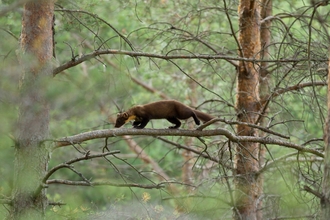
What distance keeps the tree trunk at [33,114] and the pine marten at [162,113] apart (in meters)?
1.62

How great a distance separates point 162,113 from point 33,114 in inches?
74.7

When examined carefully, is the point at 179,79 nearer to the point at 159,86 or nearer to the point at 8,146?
the point at 159,86

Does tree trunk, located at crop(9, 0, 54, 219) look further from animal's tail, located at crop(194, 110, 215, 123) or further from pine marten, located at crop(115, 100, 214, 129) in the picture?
animal's tail, located at crop(194, 110, 215, 123)

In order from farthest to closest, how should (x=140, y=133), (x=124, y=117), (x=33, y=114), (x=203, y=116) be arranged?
(x=124, y=117) → (x=203, y=116) → (x=33, y=114) → (x=140, y=133)

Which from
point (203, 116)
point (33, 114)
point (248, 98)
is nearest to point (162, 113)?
point (203, 116)

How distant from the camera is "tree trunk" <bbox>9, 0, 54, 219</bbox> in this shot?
18.9ft

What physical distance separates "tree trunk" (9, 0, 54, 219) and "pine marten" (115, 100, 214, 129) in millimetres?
1621

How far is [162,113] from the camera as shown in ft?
24.5

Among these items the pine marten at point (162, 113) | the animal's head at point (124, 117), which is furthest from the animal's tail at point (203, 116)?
the animal's head at point (124, 117)

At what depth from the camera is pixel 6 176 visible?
586 cm

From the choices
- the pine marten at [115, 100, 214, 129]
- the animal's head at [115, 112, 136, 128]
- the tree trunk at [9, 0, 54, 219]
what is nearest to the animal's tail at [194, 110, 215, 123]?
the pine marten at [115, 100, 214, 129]

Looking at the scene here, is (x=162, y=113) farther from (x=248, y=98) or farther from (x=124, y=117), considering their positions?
(x=248, y=98)

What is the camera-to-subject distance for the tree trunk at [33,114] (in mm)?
5750

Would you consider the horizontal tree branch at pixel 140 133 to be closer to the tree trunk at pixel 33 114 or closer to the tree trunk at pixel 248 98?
the tree trunk at pixel 33 114
